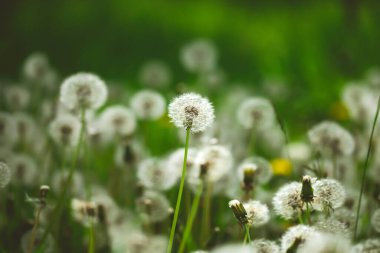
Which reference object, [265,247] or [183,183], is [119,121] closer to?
[183,183]

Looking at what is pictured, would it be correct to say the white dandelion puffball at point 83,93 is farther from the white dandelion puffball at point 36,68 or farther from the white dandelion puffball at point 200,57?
the white dandelion puffball at point 200,57

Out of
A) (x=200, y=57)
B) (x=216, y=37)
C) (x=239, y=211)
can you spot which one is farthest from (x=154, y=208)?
(x=216, y=37)

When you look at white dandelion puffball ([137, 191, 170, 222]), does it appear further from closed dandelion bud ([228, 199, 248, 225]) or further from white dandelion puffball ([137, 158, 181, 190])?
closed dandelion bud ([228, 199, 248, 225])

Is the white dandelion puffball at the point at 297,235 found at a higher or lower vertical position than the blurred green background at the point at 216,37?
lower

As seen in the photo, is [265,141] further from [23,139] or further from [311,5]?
[311,5]

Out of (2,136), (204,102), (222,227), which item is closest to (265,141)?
(222,227)

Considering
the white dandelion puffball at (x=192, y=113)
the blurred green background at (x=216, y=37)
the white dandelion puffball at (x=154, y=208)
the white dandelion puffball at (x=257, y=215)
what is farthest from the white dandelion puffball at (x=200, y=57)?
the white dandelion puffball at (x=257, y=215)

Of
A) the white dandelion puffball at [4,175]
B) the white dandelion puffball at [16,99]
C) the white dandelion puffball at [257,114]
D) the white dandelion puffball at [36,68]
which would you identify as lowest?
the white dandelion puffball at [4,175]
